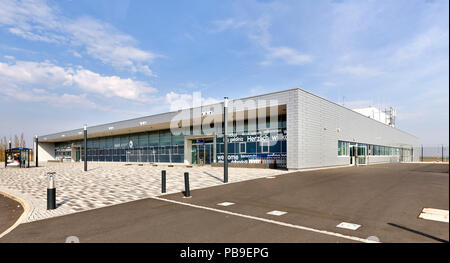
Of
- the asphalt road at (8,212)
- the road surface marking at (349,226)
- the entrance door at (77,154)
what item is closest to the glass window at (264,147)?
the asphalt road at (8,212)

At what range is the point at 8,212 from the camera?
8055 millimetres

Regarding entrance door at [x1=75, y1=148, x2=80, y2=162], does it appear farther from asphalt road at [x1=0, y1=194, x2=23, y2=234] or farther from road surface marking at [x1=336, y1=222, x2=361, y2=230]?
road surface marking at [x1=336, y1=222, x2=361, y2=230]

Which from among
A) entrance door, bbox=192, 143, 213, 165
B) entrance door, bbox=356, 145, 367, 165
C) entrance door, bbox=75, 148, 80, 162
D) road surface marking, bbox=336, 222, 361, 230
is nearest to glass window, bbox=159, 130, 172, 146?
entrance door, bbox=192, 143, 213, 165

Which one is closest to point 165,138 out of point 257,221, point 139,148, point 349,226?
point 139,148

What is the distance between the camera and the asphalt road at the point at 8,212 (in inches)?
261

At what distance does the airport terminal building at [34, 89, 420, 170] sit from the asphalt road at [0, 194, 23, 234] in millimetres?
16416

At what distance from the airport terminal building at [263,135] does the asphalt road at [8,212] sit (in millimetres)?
16416

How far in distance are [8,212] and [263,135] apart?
1985 cm

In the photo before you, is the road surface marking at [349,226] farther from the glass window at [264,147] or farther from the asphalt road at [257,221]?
the glass window at [264,147]

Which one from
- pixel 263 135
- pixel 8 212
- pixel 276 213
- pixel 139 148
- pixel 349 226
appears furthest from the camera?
pixel 139 148

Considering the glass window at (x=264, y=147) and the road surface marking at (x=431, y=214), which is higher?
the glass window at (x=264, y=147)

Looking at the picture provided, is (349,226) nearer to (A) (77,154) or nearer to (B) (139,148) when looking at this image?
(B) (139,148)

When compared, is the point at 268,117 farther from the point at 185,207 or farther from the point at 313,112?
the point at 185,207
